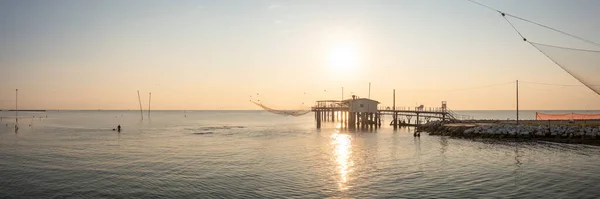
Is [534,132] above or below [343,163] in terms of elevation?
above

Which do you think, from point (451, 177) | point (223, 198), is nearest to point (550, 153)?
point (451, 177)

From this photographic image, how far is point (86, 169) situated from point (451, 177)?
2675cm

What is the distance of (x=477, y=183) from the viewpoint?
23781mm

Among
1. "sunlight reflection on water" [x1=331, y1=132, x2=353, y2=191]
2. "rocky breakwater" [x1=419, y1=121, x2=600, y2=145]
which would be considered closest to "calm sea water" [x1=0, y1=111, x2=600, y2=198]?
"sunlight reflection on water" [x1=331, y1=132, x2=353, y2=191]

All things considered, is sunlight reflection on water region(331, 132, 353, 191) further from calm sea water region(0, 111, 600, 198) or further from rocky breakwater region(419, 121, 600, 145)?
rocky breakwater region(419, 121, 600, 145)

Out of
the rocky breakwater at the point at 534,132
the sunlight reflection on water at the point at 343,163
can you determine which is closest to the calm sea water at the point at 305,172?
the sunlight reflection on water at the point at 343,163

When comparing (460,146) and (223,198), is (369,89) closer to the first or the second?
(460,146)

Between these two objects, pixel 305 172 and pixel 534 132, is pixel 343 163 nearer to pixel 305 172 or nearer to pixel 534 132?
pixel 305 172

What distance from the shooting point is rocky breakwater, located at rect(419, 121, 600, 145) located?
1793 inches

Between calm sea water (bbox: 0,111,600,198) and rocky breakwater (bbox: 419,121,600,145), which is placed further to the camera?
rocky breakwater (bbox: 419,121,600,145)

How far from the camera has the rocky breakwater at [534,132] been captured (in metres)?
45.5

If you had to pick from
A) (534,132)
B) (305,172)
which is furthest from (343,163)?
(534,132)

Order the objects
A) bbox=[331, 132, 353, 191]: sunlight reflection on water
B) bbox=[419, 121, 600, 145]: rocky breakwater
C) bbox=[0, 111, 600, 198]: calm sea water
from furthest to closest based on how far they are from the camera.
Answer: bbox=[419, 121, 600, 145]: rocky breakwater → bbox=[331, 132, 353, 191]: sunlight reflection on water → bbox=[0, 111, 600, 198]: calm sea water

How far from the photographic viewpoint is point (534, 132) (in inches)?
1998
